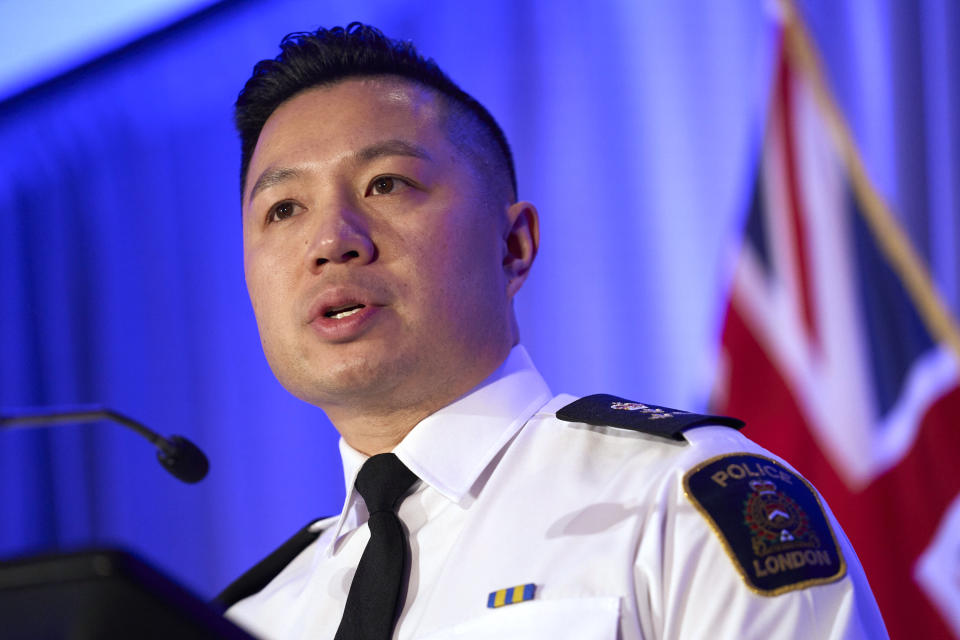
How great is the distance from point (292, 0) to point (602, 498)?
2.18 m

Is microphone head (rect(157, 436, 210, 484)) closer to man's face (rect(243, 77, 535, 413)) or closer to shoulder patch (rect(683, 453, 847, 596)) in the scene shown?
man's face (rect(243, 77, 535, 413))

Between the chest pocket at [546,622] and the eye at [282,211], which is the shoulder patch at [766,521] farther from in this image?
the eye at [282,211]

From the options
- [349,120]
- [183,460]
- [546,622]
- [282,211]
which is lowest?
[546,622]

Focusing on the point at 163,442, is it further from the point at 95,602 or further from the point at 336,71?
the point at 95,602

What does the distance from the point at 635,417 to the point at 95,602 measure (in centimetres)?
74

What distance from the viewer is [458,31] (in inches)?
101

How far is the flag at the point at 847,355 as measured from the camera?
197cm

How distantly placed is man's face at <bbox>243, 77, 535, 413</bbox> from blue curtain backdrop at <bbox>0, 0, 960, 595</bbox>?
1006mm

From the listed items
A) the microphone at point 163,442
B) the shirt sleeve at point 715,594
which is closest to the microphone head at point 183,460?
the microphone at point 163,442

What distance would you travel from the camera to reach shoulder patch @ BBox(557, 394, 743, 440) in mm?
1057

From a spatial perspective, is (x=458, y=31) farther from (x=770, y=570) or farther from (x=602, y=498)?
(x=770, y=570)

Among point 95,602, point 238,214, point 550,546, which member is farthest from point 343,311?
point 238,214

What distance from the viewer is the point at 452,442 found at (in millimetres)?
1191

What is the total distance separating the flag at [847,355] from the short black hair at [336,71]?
938mm
